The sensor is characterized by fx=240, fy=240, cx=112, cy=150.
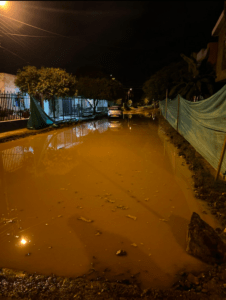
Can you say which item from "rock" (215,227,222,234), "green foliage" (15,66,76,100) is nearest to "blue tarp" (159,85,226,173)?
"rock" (215,227,222,234)

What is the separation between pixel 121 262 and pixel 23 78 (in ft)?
68.7

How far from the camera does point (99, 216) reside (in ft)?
14.2

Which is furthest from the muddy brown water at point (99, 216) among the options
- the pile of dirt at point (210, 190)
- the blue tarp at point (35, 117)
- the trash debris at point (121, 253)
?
the blue tarp at point (35, 117)

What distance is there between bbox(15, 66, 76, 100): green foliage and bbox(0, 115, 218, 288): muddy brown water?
13.7 metres

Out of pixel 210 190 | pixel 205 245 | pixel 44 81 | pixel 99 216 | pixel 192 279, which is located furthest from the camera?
pixel 44 81

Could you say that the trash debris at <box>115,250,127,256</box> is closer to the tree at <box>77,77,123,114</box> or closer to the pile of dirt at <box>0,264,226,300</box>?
the pile of dirt at <box>0,264,226,300</box>

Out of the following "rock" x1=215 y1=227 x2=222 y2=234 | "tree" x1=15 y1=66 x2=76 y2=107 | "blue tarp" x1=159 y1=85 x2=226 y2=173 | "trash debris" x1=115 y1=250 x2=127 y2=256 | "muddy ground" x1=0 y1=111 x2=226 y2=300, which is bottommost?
"muddy ground" x1=0 y1=111 x2=226 y2=300

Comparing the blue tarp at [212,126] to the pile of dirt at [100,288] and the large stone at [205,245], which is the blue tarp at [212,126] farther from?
the pile of dirt at [100,288]

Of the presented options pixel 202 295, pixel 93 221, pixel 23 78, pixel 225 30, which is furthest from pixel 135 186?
pixel 23 78

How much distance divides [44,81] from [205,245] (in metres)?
19.6

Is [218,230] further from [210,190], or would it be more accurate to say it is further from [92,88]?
[92,88]

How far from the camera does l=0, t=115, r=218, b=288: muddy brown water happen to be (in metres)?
3.12

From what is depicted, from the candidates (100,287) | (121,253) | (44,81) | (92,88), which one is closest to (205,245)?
(121,253)

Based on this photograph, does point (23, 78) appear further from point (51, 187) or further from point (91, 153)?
point (51, 187)
